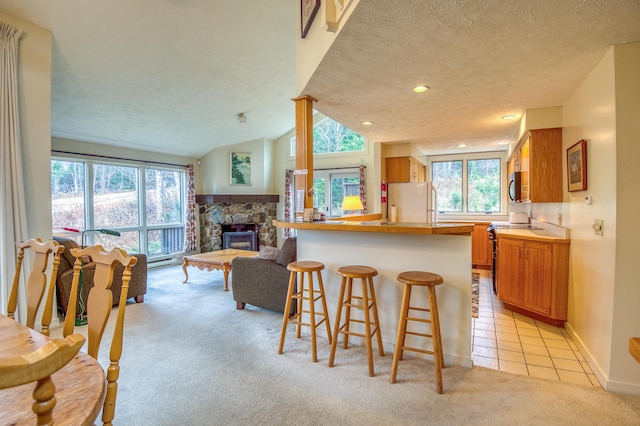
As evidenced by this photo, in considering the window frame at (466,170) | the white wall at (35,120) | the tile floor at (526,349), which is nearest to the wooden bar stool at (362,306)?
the tile floor at (526,349)

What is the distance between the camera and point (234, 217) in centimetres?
714

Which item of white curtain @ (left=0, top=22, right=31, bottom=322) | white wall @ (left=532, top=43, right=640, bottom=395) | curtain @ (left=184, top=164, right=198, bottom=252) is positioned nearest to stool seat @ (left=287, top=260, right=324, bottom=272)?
white wall @ (left=532, top=43, right=640, bottom=395)

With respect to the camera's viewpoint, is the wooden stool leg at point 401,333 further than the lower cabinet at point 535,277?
No

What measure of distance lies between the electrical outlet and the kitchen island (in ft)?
2.89

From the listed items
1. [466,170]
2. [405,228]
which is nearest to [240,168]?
[466,170]

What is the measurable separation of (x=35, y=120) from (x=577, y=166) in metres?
4.81

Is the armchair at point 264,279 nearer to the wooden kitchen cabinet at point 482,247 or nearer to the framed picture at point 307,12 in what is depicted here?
the framed picture at point 307,12

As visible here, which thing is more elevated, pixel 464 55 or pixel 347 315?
pixel 464 55

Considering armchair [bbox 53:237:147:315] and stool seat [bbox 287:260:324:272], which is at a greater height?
stool seat [bbox 287:260:324:272]

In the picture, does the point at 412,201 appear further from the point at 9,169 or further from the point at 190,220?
the point at 9,169

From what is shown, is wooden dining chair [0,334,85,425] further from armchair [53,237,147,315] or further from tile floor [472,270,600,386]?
armchair [53,237,147,315]

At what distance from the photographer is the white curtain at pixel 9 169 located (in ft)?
8.95

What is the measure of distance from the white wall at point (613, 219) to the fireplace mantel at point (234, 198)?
576 cm

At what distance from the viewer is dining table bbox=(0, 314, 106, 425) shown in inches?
31.3
